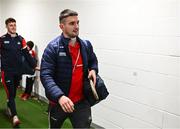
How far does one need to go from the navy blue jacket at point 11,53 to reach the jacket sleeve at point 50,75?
2.05m

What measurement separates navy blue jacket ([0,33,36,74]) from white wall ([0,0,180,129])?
98 centimetres

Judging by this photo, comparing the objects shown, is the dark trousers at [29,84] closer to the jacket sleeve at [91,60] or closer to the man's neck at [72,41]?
the jacket sleeve at [91,60]

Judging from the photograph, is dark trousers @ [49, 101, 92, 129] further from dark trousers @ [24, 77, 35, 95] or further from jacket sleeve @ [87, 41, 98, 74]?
dark trousers @ [24, 77, 35, 95]

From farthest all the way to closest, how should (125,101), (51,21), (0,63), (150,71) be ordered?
(51,21) → (0,63) → (125,101) → (150,71)

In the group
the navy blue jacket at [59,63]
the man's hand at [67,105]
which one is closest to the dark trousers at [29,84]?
the navy blue jacket at [59,63]

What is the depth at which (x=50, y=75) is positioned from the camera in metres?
2.47

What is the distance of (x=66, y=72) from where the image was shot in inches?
105

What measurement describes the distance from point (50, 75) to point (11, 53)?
2250mm

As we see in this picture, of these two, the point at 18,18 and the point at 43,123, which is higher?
the point at 18,18

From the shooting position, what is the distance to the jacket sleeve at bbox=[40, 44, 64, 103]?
2295 millimetres

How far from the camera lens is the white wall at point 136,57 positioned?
337cm

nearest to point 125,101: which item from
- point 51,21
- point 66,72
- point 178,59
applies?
point 178,59

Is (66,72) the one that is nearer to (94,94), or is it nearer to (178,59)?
(94,94)

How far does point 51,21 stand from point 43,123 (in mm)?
2048
